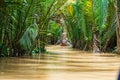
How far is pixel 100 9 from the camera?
54.8 feet

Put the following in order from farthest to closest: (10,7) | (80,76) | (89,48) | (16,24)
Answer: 1. (89,48)
2. (16,24)
3. (10,7)
4. (80,76)

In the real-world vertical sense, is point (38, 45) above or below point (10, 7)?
below

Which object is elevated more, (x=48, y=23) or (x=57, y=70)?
(x=48, y=23)

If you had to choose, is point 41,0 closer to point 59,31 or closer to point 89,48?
point 89,48

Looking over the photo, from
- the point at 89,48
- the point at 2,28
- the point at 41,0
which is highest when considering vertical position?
the point at 41,0

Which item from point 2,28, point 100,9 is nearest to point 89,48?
point 100,9

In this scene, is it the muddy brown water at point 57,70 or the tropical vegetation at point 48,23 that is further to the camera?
the tropical vegetation at point 48,23

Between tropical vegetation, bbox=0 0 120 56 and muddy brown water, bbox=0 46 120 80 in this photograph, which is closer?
muddy brown water, bbox=0 46 120 80

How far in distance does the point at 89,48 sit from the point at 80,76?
13.3 meters

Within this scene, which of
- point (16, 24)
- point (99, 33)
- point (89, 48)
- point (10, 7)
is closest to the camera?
point (10, 7)

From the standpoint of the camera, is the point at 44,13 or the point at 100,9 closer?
the point at 44,13

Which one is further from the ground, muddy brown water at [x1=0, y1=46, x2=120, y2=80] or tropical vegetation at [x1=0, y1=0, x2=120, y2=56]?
tropical vegetation at [x1=0, y1=0, x2=120, y2=56]

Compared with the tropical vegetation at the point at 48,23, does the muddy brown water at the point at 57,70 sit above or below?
below

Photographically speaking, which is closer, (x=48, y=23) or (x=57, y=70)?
(x=57, y=70)
